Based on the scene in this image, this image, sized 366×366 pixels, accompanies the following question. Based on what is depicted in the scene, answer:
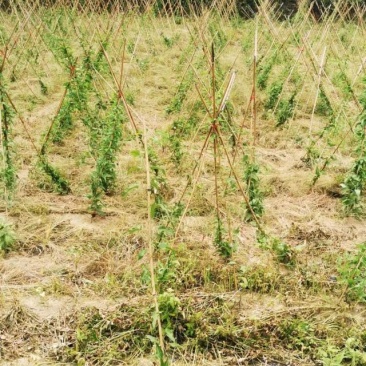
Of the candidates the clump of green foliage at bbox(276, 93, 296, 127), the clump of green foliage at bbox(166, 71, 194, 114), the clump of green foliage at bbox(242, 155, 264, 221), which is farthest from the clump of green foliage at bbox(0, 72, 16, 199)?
the clump of green foliage at bbox(276, 93, 296, 127)

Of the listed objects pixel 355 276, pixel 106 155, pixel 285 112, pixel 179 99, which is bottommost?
pixel 355 276

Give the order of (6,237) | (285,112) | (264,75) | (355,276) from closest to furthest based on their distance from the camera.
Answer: (355,276) < (6,237) < (285,112) < (264,75)

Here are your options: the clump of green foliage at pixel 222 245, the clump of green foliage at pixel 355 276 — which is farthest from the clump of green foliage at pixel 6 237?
the clump of green foliage at pixel 355 276

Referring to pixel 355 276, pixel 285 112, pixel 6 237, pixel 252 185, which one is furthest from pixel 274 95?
pixel 6 237

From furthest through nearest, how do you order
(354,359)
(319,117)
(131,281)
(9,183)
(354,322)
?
(319,117), (9,183), (131,281), (354,322), (354,359)

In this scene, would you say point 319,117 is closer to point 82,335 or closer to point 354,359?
point 354,359

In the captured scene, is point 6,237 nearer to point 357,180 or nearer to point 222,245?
point 222,245

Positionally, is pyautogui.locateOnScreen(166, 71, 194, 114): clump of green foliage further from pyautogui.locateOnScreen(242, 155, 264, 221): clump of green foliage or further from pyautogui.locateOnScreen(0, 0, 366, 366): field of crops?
pyautogui.locateOnScreen(242, 155, 264, 221): clump of green foliage

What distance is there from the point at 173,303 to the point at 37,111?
3810mm

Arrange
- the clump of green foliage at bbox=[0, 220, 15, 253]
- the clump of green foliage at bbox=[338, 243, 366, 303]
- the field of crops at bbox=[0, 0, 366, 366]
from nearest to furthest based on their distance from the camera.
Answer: the field of crops at bbox=[0, 0, 366, 366] → the clump of green foliage at bbox=[338, 243, 366, 303] → the clump of green foliage at bbox=[0, 220, 15, 253]

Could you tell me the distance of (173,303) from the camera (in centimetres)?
226

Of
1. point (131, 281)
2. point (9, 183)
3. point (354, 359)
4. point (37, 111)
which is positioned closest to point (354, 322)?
point (354, 359)

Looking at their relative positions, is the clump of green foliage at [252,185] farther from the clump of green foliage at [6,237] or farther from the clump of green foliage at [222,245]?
the clump of green foliage at [6,237]


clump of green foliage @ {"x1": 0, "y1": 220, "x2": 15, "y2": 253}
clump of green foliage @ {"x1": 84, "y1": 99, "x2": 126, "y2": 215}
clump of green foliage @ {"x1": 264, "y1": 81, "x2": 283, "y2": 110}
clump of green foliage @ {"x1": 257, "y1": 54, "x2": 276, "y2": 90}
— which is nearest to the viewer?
clump of green foliage @ {"x1": 0, "y1": 220, "x2": 15, "y2": 253}
